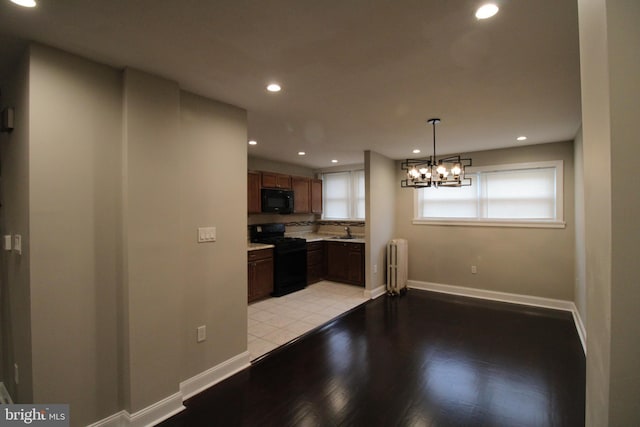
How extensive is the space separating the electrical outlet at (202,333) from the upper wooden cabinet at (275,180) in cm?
321

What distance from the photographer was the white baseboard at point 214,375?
92.6 inches

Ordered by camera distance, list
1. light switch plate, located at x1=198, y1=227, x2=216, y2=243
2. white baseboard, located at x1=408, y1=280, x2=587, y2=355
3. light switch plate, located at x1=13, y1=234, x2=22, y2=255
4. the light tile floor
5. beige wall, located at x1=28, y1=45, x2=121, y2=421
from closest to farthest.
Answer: beige wall, located at x1=28, y1=45, x2=121, y2=421 → light switch plate, located at x1=13, y1=234, x2=22, y2=255 → light switch plate, located at x1=198, y1=227, x2=216, y2=243 → the light tile floor → white baseboard, located at x1=408, y1=280, x2=587, y2=355

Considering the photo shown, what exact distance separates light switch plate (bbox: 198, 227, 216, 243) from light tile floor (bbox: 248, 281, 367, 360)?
52.8 inches

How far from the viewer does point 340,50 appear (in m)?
1.80

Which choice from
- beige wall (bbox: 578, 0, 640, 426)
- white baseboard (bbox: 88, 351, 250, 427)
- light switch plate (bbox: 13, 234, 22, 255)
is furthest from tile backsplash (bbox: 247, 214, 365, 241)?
beige wall (bbox: 578, 0, 640, 426)

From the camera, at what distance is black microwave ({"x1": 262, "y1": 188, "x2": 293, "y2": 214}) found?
5336mm

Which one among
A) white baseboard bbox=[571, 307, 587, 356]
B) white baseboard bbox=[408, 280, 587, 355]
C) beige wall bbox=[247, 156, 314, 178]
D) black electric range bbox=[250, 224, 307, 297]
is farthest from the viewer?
beige wall bbox=[247, 156, 314, 178]

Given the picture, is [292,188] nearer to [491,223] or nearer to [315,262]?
[315,262]

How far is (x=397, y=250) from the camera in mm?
5098

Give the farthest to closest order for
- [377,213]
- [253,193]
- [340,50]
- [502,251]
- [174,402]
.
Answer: [253,193]
[377,213]
[502,251]
[174,402]
[340,50]

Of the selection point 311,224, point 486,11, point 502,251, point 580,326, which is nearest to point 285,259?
point 311,224

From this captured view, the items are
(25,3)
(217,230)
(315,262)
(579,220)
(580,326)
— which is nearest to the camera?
(25,3)

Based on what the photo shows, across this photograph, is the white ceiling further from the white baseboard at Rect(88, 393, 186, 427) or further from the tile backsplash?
the tile backsplash

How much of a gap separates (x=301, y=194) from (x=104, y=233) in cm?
444
